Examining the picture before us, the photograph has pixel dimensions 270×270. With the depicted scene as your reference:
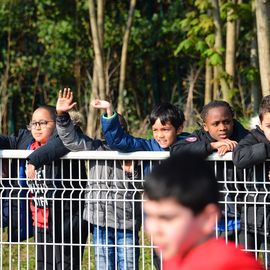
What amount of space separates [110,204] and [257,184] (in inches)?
42.3

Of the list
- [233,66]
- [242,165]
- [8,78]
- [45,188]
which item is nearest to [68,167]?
[45,188]

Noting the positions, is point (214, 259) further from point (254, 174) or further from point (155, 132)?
point (155, 132)

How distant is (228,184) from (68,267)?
4.60 ft

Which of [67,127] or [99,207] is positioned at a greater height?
[67,127]

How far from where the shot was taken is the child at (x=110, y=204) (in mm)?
7293

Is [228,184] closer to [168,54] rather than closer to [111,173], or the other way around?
[111,173]

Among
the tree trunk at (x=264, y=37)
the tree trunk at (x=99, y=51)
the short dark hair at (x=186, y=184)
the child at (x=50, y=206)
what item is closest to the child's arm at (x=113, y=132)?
the child at (x=50, y=206)

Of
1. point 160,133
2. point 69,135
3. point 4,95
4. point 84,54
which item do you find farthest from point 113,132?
point 84,54

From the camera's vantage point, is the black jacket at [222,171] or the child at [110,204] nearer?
the black jacket at [222,171]

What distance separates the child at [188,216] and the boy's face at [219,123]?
3798 millimetres

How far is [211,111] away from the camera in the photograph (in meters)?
7.39

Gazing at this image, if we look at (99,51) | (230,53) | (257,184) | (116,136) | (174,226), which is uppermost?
(99,51)

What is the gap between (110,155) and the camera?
7.29 metres

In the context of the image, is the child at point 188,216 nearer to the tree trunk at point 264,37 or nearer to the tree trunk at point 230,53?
the tree trunk at point 264,37
